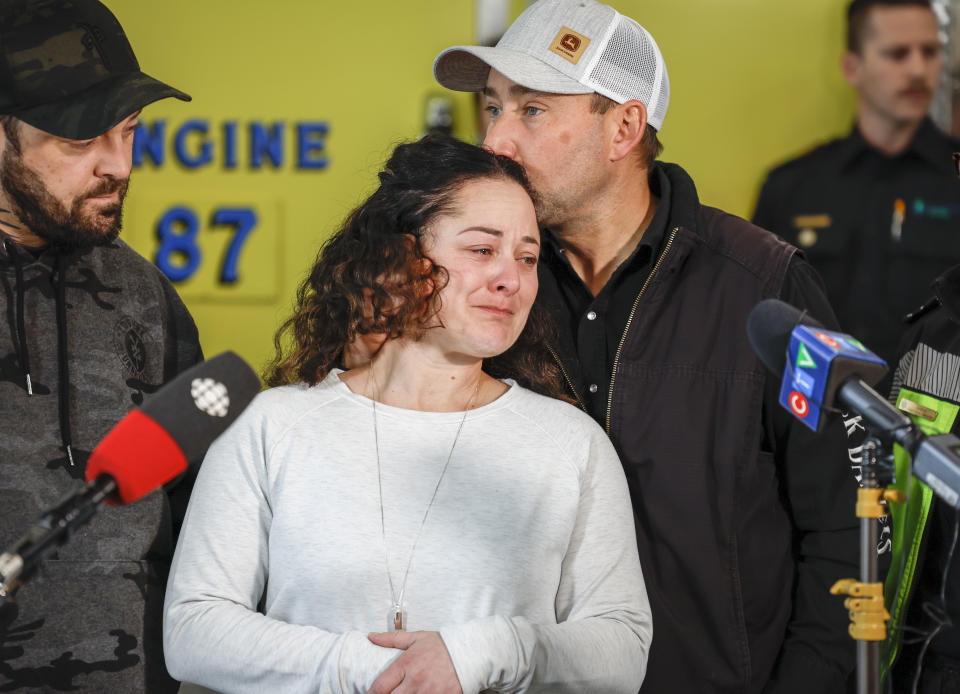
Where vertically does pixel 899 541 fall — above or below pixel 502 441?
below

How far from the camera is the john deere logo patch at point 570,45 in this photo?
1827 millimetres

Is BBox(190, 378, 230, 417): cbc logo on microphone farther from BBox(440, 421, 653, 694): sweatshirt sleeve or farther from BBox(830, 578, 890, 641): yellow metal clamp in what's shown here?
BBox(830, 578, 890, 641): yellow metal clamp

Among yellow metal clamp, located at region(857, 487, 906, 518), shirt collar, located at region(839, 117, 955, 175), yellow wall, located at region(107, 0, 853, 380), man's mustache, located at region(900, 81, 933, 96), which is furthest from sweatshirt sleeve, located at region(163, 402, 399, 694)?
man's mustache, located at region(900, 81, 933, 96)

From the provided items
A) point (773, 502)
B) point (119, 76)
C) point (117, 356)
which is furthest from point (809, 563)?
point (119, 76)

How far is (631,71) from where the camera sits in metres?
1.87

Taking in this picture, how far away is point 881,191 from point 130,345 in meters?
2.49

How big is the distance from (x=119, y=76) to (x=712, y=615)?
1121 millimetres

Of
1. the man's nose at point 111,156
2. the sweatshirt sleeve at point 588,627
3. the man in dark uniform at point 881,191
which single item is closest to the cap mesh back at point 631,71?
the sweatshirt sleeve at point 588,627

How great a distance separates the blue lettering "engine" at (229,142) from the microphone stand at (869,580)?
112 inches

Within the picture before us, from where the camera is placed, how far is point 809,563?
1.66 metres

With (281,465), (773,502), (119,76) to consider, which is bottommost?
(773,502)

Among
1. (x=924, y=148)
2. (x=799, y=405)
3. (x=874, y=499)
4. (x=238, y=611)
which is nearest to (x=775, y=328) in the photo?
(x=799, y=405)

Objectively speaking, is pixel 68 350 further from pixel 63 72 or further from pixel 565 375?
pixel 565 375

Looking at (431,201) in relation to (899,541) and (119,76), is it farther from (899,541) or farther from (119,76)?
(899,541)
